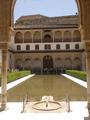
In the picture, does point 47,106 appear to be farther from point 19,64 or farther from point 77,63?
point 19,64

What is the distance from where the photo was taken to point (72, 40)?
147 feet

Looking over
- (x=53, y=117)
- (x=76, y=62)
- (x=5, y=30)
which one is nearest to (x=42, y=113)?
(x=53, y=117)

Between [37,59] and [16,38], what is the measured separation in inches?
198

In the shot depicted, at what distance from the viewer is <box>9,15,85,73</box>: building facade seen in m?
43.5

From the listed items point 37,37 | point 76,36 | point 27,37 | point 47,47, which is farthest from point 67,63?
point 27,37

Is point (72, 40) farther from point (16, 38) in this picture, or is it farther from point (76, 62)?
point (16, 38)

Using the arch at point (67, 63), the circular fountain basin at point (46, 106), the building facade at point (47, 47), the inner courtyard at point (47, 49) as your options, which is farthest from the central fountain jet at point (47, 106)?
the arch at point (67, 63)

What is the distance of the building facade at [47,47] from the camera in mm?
43469

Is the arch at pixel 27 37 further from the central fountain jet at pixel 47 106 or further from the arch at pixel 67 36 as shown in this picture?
the central fountain jet at pixel 47 106

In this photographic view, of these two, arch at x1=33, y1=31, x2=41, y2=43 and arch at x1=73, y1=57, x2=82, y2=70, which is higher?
arch at x1=33, y1=31, x2=41, y2=43

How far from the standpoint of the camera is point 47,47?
1738 inches

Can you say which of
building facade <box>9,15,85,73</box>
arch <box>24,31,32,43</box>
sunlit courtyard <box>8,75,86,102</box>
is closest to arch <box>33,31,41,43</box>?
building facade <box>9,15,85,73</box>

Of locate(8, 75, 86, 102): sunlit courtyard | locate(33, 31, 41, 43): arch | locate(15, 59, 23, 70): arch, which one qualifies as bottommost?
locate(15, 59, 23, 70): arch

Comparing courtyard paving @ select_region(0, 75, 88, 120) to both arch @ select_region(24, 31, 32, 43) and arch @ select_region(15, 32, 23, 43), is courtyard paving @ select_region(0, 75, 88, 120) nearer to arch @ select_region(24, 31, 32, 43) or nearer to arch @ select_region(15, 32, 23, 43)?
arch @ select_region(24, 31, 32, 43)
